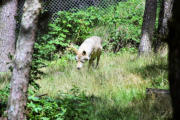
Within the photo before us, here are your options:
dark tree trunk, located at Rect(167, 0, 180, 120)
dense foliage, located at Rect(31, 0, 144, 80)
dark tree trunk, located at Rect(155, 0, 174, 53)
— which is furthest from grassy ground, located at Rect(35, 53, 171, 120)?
dense foliage, located at Rect(31, 0, 144, 80)

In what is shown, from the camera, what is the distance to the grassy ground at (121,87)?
13.7 ft

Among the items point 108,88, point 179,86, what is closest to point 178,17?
point 179,86

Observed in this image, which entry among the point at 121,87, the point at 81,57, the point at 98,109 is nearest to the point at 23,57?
the point at 98,109

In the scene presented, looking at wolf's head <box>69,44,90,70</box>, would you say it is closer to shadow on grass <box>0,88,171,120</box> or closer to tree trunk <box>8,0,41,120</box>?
shadow on grass <box>0,88,171,120</box>

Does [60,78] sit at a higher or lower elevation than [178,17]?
lower

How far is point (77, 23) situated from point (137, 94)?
25.1 ft

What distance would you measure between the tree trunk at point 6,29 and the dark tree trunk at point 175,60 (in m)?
7.81

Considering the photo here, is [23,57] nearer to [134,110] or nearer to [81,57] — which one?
[134,110]

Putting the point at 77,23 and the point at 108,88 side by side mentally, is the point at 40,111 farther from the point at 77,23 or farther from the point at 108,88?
the point at 77,23

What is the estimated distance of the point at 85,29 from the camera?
12133 mm

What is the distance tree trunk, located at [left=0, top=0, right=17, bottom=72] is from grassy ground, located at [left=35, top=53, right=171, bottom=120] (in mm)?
1688

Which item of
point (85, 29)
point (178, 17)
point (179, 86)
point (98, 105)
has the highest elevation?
point (85, 29)

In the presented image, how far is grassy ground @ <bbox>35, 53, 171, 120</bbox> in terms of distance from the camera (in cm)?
419

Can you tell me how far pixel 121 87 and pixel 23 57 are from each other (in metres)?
2.74
